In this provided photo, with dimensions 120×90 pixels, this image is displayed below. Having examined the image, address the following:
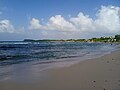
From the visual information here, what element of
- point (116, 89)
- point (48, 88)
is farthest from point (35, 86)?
point (116, 89)

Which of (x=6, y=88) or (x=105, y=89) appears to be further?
(x=6, y=88)

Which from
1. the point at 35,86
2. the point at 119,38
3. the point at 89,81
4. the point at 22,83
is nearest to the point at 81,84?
the point at 89,81

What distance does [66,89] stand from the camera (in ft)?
26.3

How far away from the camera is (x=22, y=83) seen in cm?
945

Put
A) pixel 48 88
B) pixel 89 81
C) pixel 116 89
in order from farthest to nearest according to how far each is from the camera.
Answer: pixel 89 81, pixel 48 88, pixel 116 89

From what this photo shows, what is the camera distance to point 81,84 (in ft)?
28.8

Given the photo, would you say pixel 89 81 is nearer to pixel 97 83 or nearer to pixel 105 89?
pixel 97 83

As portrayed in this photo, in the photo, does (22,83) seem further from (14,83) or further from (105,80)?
(105,80)

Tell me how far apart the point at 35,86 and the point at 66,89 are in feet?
4.77

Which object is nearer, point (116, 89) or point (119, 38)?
point (116, 89)

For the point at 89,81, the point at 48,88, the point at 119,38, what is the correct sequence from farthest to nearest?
1. the point at 119,38
2. the point at 89,81
3. the point at 48,88

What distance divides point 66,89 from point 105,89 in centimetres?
145

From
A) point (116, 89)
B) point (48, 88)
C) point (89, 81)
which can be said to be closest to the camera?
point (116, 89)

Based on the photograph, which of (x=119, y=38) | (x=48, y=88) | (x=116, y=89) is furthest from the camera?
(x=119, y=38)
